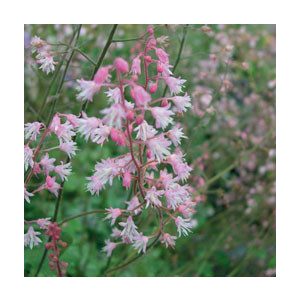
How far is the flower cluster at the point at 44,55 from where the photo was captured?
4.04 ft

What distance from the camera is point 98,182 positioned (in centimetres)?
110

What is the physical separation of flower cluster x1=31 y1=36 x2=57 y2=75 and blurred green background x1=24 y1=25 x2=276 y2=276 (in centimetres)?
24

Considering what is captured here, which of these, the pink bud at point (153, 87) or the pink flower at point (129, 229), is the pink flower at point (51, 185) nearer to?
the pink flower at point (129, 229)

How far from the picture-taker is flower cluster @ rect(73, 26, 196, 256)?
3.25 feet

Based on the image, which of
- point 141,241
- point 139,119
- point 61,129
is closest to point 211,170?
point 141,241

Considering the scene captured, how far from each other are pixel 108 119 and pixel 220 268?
1.21m

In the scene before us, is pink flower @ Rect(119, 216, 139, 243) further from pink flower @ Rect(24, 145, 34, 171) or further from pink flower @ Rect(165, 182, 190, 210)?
pink flower @ Rect(24, 145, 34, 171)

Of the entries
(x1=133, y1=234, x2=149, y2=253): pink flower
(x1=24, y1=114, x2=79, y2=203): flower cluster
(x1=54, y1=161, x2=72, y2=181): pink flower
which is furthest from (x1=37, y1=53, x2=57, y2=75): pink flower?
(x1=133, y1=234, x2=149, y2=253): pink flower

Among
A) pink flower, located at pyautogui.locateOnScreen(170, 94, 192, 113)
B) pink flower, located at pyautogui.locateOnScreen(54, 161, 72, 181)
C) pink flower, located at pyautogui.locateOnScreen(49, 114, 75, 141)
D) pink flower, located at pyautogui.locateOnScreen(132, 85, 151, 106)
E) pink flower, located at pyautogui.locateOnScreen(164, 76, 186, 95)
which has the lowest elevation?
pink flower, located at pyautogui.locateOnScreen(54, 161, 72, 181)

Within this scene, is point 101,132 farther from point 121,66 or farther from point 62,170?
point 62,170

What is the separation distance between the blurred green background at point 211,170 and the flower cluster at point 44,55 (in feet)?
0.79
